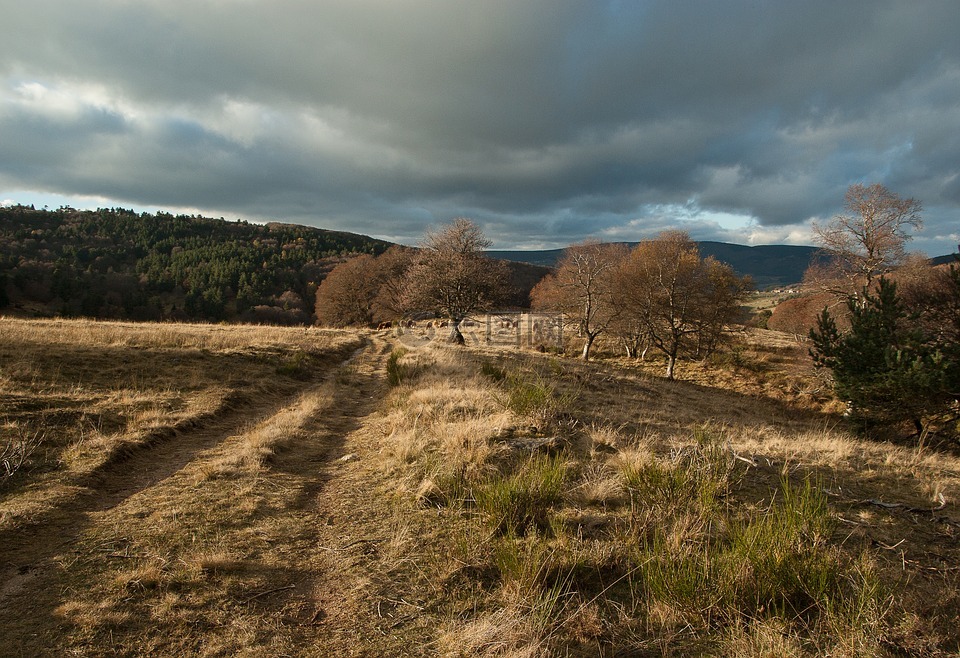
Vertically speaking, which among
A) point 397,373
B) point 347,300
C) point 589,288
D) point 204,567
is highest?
point 589,288

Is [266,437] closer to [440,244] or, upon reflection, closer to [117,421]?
[117,421]

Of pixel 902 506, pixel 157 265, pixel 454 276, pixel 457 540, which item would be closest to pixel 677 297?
pixel 454 276

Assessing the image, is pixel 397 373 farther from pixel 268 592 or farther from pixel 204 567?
pixel 268 592

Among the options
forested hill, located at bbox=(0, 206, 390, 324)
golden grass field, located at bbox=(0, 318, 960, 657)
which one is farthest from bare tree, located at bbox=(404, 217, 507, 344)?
forested hill, located at bbox=(0, 206, 390, 324)

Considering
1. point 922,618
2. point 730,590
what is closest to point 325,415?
point 730,590

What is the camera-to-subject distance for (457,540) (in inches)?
167

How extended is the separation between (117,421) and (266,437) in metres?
3.20

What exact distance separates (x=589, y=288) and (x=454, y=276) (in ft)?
41.9

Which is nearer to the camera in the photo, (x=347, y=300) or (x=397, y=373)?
(x=397, y=373)

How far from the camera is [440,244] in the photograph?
3105cm

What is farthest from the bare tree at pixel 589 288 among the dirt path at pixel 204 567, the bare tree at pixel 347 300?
the bare tree at pixel 347 300

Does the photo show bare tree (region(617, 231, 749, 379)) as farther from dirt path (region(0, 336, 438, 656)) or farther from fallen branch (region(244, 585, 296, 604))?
fallen branch (region(244, 585, 296, 604))

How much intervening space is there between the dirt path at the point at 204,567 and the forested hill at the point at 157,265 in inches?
3023

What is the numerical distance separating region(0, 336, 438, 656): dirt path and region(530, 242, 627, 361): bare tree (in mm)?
32215
